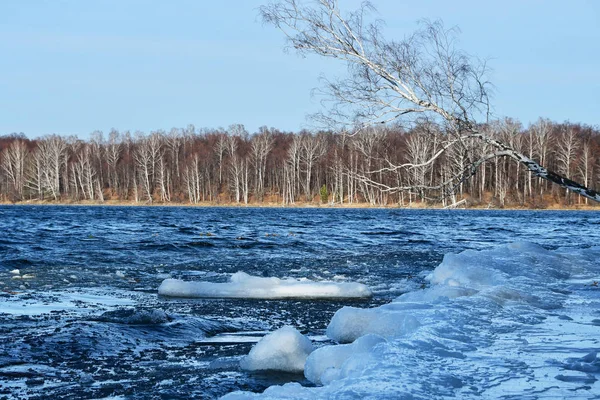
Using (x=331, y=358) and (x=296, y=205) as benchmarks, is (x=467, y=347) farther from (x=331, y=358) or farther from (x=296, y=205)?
(x=296, y=205)

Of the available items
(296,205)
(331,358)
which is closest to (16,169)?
(296,205)

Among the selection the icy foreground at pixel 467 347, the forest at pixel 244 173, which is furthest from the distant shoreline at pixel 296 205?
the icy foreground at pixel 467 347

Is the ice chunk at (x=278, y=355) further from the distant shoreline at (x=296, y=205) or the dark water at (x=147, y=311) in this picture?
the distant shoreline at (x=296, y=205)

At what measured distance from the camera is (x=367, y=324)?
227 inches

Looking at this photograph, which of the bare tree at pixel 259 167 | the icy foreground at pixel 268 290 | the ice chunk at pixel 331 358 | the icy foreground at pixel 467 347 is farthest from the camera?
the bare tree at pixel 259 167

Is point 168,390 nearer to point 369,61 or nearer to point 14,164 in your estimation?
point 369,61

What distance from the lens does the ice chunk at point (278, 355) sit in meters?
4.86

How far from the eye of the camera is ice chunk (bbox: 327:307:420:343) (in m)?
→ 5.57

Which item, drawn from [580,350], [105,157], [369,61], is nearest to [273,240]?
[369,61]

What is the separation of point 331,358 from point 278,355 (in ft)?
1.59

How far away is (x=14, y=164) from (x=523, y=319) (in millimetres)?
99183

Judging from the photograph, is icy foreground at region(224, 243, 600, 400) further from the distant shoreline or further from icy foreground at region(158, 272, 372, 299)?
the distant shoreline

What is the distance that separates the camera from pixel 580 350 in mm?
4926

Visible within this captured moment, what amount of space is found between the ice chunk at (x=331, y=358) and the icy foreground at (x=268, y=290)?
4267 mm
